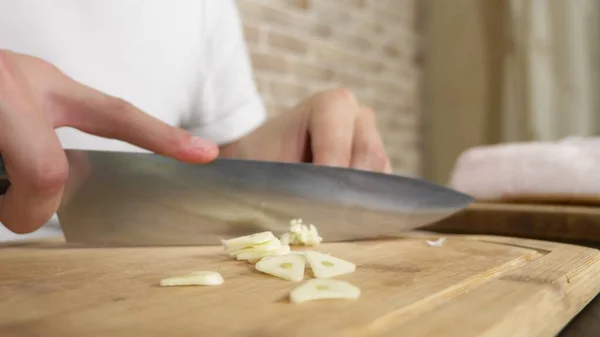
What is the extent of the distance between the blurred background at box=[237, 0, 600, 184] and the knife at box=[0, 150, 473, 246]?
98cm

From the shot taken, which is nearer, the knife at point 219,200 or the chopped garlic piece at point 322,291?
the chopped garlic piece at point 322,291

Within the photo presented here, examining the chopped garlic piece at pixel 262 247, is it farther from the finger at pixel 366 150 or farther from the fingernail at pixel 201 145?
the finger at pixel 366 150

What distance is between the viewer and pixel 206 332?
0.29 metres

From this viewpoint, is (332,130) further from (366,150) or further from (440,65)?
(440,65)

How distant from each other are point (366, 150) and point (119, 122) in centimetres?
35

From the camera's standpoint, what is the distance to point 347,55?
1.97 metres

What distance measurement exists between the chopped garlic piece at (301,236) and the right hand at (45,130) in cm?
12

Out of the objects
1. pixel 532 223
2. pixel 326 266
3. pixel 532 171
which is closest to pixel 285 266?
pixel 326 266

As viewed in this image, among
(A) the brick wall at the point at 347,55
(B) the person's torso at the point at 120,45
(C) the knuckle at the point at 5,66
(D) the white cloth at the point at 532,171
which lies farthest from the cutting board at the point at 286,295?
(A) the brick wall at the point at 347,55

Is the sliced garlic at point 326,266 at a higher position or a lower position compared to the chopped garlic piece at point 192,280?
lower

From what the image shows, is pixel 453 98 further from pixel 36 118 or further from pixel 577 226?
pixel 36 118

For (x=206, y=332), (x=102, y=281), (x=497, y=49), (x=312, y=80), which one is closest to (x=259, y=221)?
(x=102, y=281)

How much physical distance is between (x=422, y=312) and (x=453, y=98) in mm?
2142

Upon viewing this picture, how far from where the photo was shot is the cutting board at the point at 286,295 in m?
0.31
